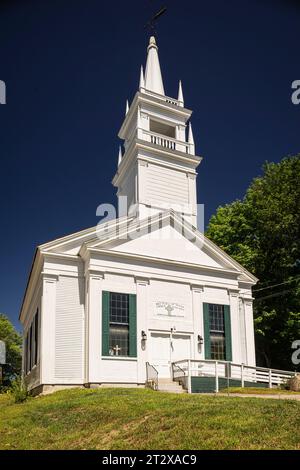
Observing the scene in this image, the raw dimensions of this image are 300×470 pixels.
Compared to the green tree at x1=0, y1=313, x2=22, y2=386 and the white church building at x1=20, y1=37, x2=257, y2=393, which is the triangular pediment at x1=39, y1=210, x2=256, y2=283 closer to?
the white church building at x1=20, y1=37, x2=257, y2=393

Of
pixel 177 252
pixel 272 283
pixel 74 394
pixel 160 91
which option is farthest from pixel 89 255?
pixel 272 283

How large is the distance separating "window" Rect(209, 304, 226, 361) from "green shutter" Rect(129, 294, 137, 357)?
3905 mm

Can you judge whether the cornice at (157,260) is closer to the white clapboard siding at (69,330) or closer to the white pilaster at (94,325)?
the white pilaster at (94,325)

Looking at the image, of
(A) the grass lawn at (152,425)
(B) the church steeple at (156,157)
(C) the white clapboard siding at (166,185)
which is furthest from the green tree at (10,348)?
(A) the grass lawn at (152,425)

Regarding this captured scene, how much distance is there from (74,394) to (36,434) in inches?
241

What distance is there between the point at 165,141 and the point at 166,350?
12434 mm

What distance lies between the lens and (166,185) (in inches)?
1081

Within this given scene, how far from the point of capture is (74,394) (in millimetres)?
17203

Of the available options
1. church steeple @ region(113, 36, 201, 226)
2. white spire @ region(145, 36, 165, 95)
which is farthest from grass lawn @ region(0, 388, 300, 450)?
white spire @ region(145, 36, 165, 95)

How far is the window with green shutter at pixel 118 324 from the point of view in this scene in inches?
811

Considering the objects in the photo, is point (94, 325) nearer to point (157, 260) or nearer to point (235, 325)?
point (157, 260)

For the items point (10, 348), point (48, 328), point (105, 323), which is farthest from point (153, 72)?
point (10, 348)

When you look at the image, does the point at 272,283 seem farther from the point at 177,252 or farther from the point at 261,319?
the point at 177,252

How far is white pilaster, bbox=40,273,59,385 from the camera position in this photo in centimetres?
1997
